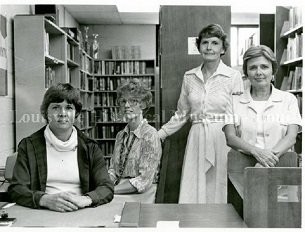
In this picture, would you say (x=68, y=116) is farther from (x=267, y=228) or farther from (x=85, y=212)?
(x=267, y=228)

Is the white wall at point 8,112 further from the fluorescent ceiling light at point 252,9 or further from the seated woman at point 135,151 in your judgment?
the fluorescent ceiling light at point 252,9

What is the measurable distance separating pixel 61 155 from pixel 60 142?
5 cm

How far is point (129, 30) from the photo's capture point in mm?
2719

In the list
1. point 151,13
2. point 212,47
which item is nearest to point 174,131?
point 212,47

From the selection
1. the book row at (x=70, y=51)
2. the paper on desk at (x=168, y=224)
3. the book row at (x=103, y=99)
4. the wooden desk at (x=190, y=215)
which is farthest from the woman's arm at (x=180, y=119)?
the book row at (x=70, y=51)

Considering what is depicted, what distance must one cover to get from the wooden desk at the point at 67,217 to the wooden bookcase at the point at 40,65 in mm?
568

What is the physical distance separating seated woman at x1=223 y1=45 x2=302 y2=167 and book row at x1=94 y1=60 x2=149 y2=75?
44.9 inches

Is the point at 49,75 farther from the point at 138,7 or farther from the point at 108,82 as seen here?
the point at 138,7

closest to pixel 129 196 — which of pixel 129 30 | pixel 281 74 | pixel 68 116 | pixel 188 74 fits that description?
pixel 68 116

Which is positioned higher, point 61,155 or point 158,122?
point 158,122

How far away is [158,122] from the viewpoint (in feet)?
6.92

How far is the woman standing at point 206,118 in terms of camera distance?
1.99 metres

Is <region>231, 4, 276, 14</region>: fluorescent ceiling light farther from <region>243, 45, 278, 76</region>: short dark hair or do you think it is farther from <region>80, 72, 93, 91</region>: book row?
<region>80, 72, 93, 91</region>: book row

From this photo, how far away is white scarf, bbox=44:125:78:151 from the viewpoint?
148 cm
